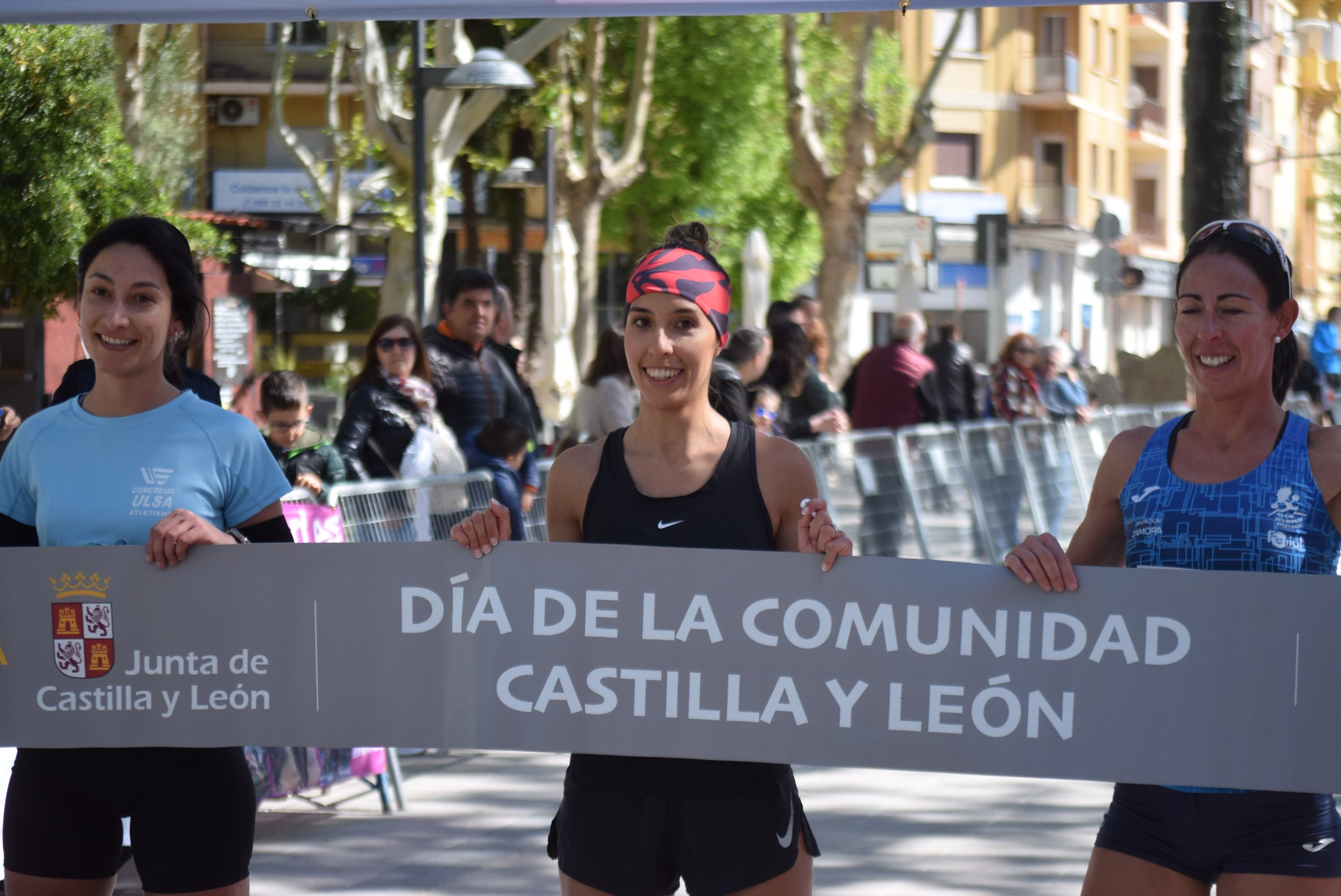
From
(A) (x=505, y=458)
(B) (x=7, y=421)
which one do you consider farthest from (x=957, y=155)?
(B) (x=7, y=421)

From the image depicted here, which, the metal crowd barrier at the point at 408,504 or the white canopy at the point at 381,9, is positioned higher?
the white canopy at the point at 381,9

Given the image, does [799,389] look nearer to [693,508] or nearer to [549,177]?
[693,508]

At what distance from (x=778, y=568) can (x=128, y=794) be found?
1.37m

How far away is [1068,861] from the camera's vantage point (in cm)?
587

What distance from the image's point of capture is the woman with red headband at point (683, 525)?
3184mm

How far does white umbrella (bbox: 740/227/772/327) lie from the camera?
23.6 metres

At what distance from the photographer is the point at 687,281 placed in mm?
3279

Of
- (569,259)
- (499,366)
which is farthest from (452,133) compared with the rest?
(499,366)

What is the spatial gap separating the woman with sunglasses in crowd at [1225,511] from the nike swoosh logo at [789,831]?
149mm

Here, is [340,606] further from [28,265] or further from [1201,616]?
[28,265]

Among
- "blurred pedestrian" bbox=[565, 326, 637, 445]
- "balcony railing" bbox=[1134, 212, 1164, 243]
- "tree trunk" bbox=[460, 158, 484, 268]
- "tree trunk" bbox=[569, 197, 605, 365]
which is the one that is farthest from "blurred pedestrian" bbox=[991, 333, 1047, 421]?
"balcony railing" bbox=[1134, 212, 1164, 243]

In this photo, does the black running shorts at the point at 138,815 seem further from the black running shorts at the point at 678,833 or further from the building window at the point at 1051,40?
the building window at the point at 1051,40

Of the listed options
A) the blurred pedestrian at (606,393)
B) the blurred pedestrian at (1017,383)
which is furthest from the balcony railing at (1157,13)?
the blurred pedestrian at (606,393)

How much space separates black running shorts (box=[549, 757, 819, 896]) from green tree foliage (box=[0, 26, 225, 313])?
8163 mm
